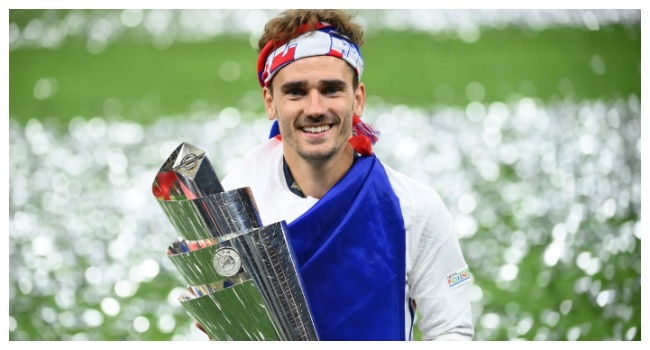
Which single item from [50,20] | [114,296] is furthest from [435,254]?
[50,20]

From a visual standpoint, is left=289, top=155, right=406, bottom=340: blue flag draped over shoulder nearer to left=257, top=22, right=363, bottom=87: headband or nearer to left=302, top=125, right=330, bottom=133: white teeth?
left=302, top=125, right=330, bottom=133: white teeth

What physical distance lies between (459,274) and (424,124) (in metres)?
5.54

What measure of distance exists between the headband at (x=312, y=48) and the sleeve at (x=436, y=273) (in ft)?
1.41

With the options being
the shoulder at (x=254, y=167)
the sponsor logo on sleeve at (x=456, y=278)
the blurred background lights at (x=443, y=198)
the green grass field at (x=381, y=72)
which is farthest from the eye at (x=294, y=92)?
the green grass field at (x=381, y=72)

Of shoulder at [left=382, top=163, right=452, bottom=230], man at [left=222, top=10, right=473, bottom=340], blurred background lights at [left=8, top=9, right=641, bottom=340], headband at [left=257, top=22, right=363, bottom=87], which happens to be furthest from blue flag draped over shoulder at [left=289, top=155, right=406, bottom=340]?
blurred background lights at [left=8, top=9, right=641, bottom=340]

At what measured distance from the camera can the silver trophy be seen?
2.26 m

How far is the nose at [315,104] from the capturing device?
2.49m

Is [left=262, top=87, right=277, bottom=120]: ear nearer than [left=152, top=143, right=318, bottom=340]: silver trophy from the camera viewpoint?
No

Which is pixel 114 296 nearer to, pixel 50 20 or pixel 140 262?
pixel 140 262

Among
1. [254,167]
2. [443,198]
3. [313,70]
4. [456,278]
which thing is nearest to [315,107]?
[313,70]

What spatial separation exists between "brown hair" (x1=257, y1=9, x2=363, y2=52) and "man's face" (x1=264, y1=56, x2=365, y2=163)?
10 cm

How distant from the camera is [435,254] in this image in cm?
259

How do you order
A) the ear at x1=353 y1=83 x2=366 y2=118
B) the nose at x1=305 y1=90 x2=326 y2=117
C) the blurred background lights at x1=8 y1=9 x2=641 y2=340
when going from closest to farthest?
1. the nose at x1=305 y1=90 x2=326 y2=117
2. the ear at x1=353 y1=83 x2=366 y2=118
3. the blurred background lights at x1=8 y1=9 x2=641 y2=340

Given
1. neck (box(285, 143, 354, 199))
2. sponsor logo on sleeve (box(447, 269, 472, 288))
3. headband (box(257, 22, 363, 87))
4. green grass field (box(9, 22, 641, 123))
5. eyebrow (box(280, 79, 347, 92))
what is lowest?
sponsor logo on sleeve (box(447, 269, 472, 288))
